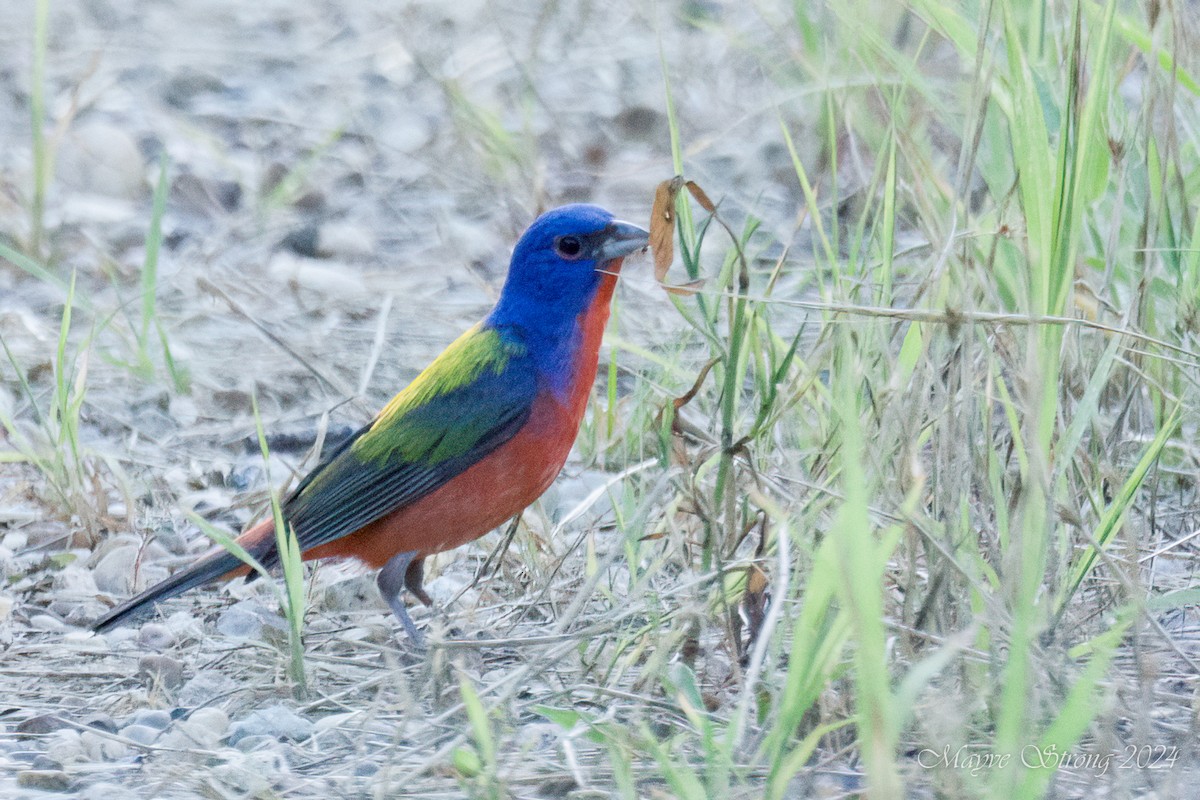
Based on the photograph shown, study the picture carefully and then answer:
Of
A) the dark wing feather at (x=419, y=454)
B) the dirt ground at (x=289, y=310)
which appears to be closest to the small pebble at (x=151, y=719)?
the dirt ground at (x=289, y=310)

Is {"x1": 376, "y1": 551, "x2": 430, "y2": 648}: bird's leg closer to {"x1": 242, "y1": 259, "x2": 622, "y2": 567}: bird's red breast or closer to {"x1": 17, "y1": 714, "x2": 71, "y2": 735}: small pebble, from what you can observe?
{"x1": 242, "y1": 259, "x2": 622, "y2": 567}: bird's red breast

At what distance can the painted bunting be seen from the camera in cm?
308

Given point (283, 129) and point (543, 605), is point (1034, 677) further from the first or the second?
point (283, 129)

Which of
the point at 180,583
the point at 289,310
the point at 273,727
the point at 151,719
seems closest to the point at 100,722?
the point at 151,719

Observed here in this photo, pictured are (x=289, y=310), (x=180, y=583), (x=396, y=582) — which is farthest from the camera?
(x=289, y=310)

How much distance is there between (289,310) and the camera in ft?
16.2

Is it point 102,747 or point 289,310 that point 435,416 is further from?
point 289,310

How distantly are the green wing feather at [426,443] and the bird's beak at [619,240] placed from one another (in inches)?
10.7

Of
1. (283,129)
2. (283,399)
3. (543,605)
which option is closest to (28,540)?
(283,399)

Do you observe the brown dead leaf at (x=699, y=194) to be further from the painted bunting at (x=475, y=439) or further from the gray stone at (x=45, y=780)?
the gray stone at (x=45, y=780)

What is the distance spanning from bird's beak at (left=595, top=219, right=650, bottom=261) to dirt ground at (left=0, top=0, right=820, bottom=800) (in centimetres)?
42

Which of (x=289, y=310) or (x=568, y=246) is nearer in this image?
(x=568, y=246)

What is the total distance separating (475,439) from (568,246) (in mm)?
463

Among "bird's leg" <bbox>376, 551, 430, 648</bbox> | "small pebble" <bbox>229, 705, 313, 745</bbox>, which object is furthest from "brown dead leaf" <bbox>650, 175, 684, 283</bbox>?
"bird's leg" <bbox>376, 551, 430, 648</bbox>
